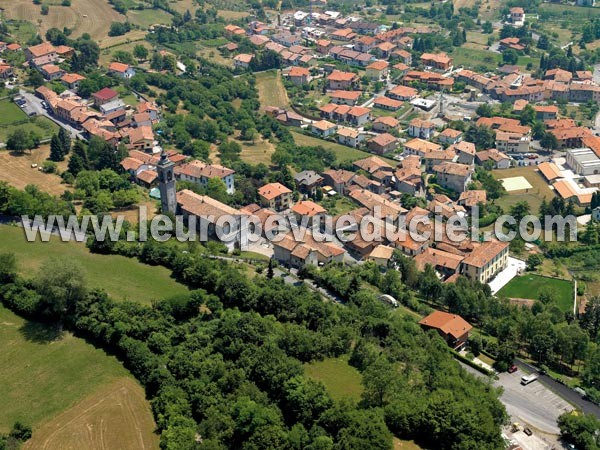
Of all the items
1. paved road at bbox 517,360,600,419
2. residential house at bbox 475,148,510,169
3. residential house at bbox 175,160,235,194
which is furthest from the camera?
residential house at bbox 475,148,510,169

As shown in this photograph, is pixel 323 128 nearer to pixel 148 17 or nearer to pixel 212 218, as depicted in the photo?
pixel 212 218

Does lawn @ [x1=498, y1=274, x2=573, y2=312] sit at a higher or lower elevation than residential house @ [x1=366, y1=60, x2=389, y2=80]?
lower

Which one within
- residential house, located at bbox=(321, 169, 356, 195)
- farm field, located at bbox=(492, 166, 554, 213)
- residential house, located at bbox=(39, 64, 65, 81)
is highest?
residential house, located at bbox=(39, 64, 65, 81)

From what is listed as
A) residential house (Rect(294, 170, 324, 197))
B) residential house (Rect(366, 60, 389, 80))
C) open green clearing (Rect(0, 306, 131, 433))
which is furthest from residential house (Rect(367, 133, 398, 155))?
open green clearing (Rect(0, 306, 131, 433))

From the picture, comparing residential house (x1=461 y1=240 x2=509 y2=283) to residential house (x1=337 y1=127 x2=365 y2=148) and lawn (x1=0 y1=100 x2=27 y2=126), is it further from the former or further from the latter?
lawn (x1=0 y1=100 x2=27 y2=126)

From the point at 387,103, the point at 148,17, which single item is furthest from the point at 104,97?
the point at 148,17

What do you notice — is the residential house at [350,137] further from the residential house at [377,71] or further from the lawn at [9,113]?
the lawn at [9,113]

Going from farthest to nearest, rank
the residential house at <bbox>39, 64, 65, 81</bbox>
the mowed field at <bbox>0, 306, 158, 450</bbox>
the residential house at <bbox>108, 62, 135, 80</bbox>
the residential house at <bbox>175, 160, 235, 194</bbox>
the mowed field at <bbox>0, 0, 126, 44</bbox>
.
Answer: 1. the mowed field at <bbox>0, 0, 126, 44</bbox>
2. the residential house at <bbox>108, 62, 135, 80</bbox>
3. the residential house at <bbox>39, 64, 65, 81</bbox>
4. the residential house at <bbox>175, 160, 235, 194</bbox>
5. the mowed field at <bbox>0, 306, 158, 450</bbox>

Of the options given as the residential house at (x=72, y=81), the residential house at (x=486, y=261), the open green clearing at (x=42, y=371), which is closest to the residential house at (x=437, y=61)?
the residential house at (x=72, y=81)
